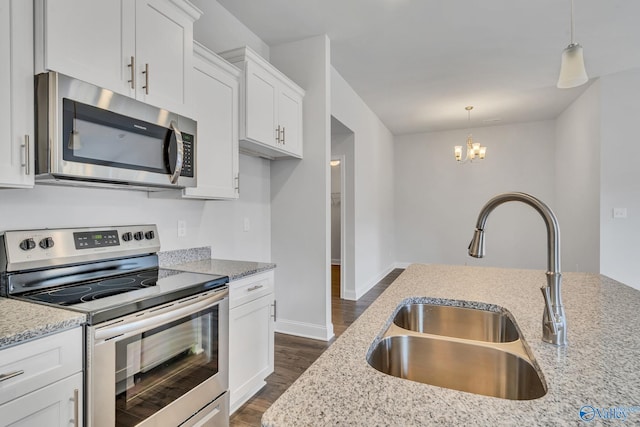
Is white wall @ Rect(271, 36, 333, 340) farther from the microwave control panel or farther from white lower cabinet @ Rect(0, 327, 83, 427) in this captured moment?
white lower cabinet @ Rect(0, 327, 83, 427)

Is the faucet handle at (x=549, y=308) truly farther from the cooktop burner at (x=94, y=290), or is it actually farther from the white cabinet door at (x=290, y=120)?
the white cabinet door at (x=290, y=120)

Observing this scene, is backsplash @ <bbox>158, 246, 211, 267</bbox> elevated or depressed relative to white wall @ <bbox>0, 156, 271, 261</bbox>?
depressed

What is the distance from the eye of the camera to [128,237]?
73.7 inches

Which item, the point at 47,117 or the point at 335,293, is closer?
the point at 47,117

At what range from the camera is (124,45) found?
5.17 feet

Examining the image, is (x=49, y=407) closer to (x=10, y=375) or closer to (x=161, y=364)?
(x=10, y=375)

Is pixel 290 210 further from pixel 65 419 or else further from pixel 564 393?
pixel 564 393

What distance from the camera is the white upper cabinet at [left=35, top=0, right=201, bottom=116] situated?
1312 millimetres

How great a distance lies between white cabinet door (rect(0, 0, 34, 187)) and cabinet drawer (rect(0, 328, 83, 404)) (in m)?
0.61

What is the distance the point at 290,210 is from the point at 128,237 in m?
1.60

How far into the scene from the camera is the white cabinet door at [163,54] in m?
1.66

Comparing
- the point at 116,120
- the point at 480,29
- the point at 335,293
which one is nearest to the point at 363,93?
the point at 480,29

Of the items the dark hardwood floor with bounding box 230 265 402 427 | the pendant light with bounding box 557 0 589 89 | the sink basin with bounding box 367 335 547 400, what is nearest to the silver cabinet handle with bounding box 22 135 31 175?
the sink basin with bounding box 367 335 547 400

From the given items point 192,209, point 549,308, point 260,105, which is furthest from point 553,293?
point 260,105
